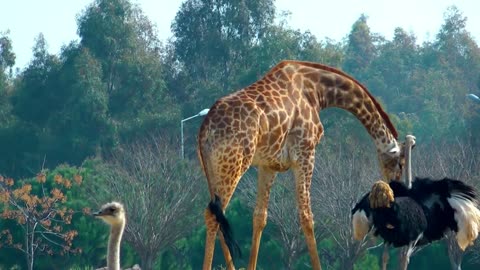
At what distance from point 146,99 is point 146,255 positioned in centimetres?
2331

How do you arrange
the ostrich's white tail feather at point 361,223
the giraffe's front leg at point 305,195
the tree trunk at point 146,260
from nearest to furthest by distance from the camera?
1. the ostrich's white tail feather at point 361,223
2. the giraffe's front leg at point 305,195
3. the tree trunk at point 146,260

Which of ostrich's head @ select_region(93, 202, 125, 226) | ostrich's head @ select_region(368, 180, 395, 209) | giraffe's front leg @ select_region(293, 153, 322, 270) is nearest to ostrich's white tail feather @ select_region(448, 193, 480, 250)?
ostrich's head @ select_region(368, 180, 395, 209)

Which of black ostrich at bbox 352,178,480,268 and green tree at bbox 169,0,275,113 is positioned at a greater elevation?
green tree at bbox 169,0,275,113

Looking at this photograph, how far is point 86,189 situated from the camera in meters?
35.2

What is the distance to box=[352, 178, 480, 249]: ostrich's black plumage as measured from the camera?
13.8 meters

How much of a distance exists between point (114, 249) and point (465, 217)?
402 cm

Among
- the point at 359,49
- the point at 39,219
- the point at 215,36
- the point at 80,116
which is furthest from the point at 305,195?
the point at 359,49

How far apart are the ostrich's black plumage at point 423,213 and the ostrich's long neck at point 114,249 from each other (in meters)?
2.79

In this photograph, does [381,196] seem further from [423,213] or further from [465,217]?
[465,217]

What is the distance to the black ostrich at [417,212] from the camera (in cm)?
1371

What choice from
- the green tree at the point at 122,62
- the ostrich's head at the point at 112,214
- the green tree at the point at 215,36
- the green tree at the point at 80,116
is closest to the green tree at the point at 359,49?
the green tree at the point at 215,36

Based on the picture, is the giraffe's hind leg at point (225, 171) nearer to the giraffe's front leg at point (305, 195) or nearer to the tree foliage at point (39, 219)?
the giraffe's front leg at point (305, 195)

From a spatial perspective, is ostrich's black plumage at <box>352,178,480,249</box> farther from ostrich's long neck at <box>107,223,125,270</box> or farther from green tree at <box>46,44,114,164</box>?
green tree at <box>46,44,114,164</box>

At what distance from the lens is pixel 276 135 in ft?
50.5
